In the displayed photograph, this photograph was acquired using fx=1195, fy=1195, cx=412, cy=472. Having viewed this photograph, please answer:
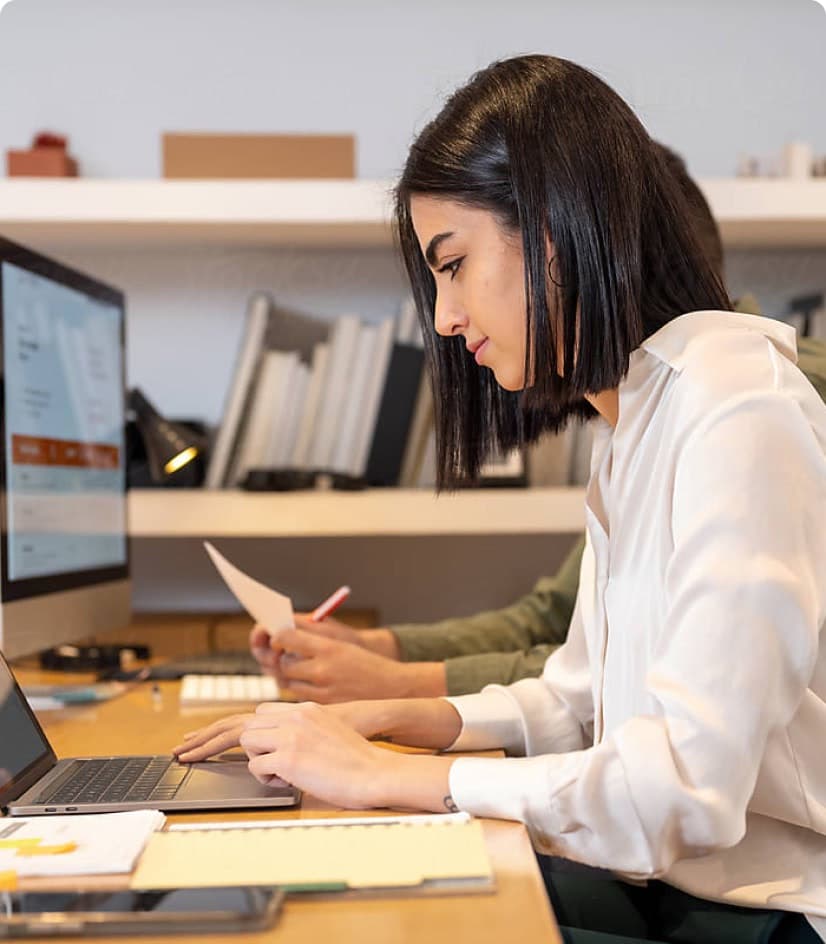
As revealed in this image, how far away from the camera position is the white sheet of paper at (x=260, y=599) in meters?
1.47

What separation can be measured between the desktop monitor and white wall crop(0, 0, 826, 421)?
0.51m

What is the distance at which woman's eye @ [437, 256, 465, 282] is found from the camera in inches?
41.8

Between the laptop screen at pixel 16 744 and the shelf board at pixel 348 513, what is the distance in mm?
733

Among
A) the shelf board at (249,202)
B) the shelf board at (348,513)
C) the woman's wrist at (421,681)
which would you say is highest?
the shelf board at (249,202)

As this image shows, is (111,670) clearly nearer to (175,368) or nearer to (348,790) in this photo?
(175,368)

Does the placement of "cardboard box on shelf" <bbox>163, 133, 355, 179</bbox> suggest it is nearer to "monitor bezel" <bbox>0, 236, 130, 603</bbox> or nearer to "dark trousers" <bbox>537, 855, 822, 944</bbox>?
"monitor bezel" <bbox>0, 236, 130, 603</bbox>

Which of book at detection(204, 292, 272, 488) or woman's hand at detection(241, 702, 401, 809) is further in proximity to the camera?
book at detection(204, 292, 272, 488)

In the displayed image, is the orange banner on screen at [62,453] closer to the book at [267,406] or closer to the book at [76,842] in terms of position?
the book at [267,406]

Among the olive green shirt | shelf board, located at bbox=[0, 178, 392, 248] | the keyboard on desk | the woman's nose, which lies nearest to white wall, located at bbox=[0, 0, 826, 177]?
shelf board, located at bbox=[0, 178, 392, 248]

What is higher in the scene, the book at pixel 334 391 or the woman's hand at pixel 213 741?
the book at pixel 334 391

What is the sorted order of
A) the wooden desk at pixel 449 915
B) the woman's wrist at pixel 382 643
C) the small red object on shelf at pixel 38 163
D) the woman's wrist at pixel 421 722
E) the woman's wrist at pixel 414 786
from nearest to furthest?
the wooden desk at pixel 449 915 < the woman's wrist at pixel 414 786 < the woman's wrist at pixel 421 722 < the woman's wrist at pixel 382 643 < the small red object on shelf at pixel 38 163

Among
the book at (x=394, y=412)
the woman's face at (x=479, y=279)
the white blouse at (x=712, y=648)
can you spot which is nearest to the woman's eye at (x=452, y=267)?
the woman's face at (x=479, y=279)

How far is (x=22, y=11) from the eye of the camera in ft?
7.04

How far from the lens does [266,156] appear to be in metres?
1.89
